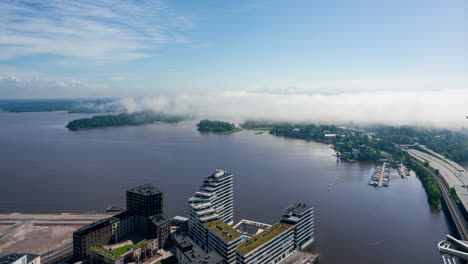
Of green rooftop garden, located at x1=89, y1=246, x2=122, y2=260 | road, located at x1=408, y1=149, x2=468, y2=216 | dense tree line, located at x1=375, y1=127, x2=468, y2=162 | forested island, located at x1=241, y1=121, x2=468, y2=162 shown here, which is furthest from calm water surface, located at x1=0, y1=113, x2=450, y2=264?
dense tree line, located at x1=375, y1=127, x2=468, y2=162

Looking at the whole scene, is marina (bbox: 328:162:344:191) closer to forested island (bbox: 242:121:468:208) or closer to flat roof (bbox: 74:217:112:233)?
forested island (bbox: 242:121:468:208)

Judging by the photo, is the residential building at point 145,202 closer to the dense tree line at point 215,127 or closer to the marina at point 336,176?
the marina at point 336,176

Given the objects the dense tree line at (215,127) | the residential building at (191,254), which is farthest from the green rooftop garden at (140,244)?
the dense tree line at (215,127)

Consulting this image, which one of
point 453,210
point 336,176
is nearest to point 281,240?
point 453,210

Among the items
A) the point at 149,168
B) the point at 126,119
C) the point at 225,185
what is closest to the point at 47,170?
the point at 149,168

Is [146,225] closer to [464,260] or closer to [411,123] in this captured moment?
[464,260]

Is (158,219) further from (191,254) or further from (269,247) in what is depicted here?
(269,247)
